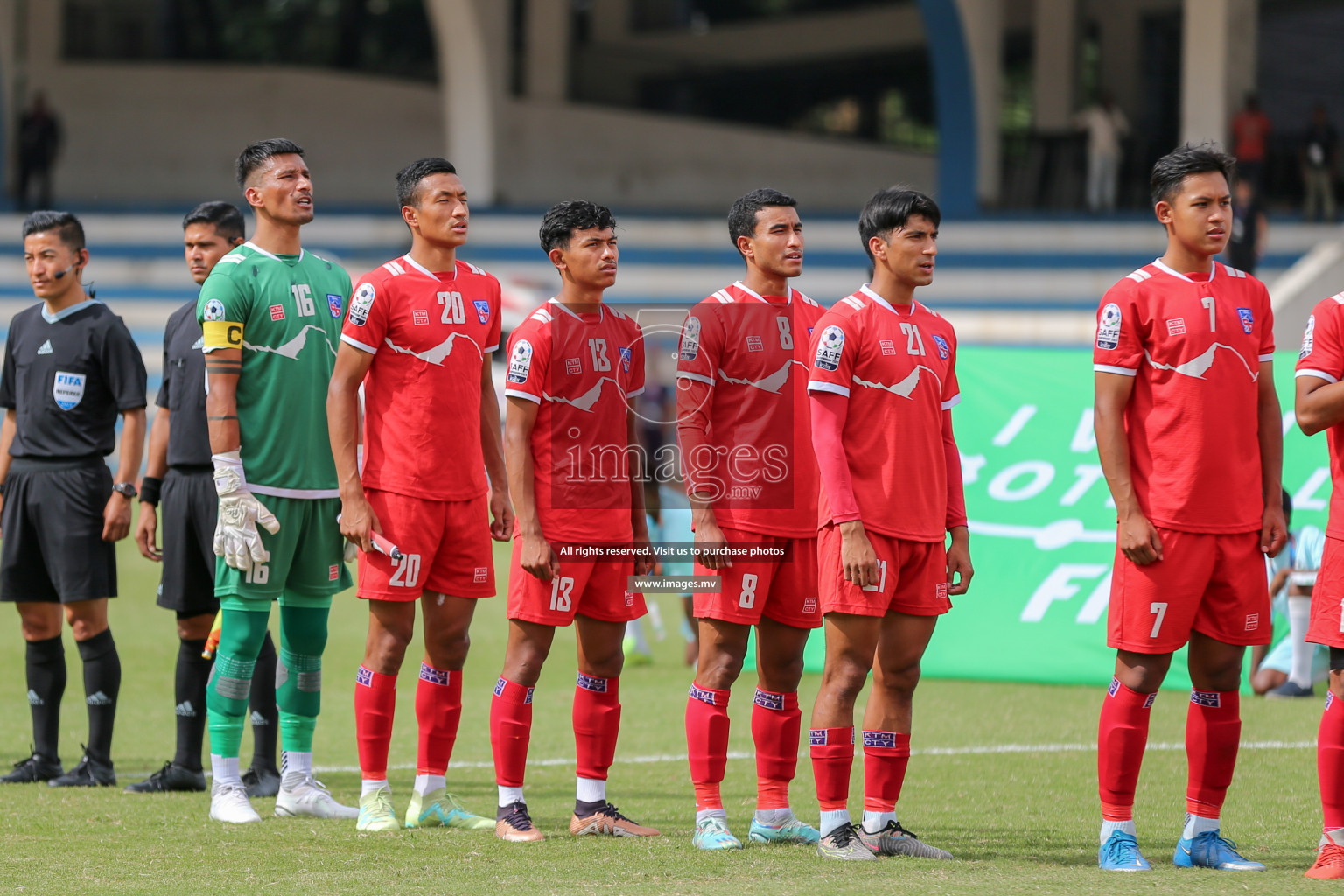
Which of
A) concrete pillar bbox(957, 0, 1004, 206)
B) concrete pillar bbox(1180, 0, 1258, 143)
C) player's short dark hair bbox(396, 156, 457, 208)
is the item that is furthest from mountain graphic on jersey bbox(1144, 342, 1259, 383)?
concrete pillar bbox(957, 0, 1004, 206)

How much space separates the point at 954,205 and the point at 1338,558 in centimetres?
1807

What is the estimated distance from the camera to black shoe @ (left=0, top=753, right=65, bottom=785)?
6383 millimetres

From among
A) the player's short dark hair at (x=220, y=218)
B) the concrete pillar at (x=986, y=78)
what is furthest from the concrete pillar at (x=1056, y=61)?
the player's short dark hair at (x=220, y=218)

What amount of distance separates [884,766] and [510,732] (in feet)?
4.17

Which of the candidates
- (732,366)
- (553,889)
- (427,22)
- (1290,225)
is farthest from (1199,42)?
(553,889)

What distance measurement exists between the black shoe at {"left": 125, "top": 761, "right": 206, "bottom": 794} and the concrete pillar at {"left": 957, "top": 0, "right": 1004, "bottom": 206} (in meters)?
18.0

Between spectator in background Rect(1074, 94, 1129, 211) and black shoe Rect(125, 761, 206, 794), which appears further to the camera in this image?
spectator in background Rect(1074, 94, 1129, 211)

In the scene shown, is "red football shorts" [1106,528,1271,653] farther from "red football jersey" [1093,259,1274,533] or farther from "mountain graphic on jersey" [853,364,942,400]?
"mountain graphic on jersey" [853,364,942,400]

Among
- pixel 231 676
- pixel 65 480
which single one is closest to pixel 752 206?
pixel 231 676

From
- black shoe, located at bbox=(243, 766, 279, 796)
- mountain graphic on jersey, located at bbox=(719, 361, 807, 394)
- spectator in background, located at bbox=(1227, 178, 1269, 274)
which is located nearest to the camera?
mountain graphic on jersey, located at bbox=(719, 361, 807, 394)

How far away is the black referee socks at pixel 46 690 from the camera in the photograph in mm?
6480

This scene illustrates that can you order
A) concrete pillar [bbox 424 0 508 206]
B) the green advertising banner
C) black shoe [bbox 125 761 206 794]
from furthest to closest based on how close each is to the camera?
concrete pillar [bbox 424 0 508 206], the green advertising banner, black shoe [bbox 125 761 206 794]

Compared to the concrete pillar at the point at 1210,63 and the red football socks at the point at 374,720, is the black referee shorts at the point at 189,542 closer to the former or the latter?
the red football socks at the point at 374,720

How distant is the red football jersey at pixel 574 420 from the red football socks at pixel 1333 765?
232cm
